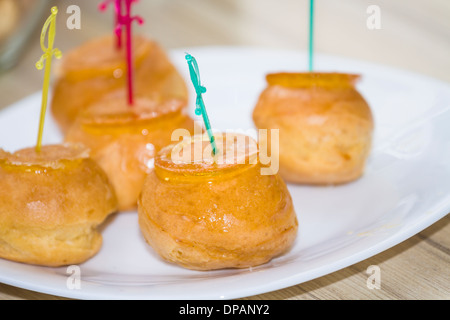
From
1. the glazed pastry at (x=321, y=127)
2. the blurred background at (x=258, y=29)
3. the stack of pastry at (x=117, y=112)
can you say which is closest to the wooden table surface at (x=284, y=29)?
the blurred background at (x=258, y=29)

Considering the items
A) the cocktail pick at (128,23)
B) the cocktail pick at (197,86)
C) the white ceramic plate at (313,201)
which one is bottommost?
the white ceramic plate at (313,201)

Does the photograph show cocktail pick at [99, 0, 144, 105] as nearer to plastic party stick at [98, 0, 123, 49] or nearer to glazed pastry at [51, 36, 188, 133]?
plastic party stick at [98, 0, 123, 49]

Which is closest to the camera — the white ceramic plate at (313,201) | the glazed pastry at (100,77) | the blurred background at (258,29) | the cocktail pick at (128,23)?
the white ceramic plate at (313,201)

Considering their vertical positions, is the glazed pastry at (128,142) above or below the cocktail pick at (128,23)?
below

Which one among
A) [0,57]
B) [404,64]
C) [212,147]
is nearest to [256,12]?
[404,64]

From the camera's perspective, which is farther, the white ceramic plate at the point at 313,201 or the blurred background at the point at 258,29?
the blurred background at the point at 258,29

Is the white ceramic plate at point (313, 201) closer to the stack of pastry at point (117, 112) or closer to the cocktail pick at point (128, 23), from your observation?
the stack of pastry at point (117, 112)

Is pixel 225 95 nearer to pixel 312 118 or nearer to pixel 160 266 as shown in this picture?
pixel 312 118

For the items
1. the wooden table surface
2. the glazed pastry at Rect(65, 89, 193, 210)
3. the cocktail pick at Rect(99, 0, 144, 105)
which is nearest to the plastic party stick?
the cocktail pick at Rect(99, 0, 144, 105)
